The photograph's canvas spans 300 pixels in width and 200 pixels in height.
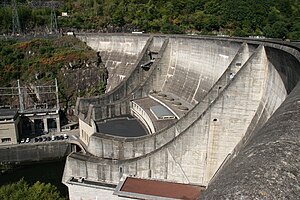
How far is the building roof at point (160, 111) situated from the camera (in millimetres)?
24469

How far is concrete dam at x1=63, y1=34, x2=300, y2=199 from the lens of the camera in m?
3.47

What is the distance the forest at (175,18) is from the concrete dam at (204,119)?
1941 cm

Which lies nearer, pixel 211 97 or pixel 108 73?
pixel 211 97

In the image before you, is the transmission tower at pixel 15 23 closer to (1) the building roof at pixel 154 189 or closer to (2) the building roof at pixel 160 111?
(2) the building roof at pixel 160 111

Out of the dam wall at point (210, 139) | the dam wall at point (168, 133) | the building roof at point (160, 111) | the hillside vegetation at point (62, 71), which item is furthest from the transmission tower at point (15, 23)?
the dam wall at point (210, 139)

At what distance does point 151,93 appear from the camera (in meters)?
30.5

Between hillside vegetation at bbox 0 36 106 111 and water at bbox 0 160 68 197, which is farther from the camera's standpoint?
hillside vegetation at bbox 0 36 106 111

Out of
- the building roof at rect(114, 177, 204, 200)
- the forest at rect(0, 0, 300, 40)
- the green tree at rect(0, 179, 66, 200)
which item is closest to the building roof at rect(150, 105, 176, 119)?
the building roof at rect(114, 177, 204, 200)

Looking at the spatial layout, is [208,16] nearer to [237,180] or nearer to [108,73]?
[108,73]

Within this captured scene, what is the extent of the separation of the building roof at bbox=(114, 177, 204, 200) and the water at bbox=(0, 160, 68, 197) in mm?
9987

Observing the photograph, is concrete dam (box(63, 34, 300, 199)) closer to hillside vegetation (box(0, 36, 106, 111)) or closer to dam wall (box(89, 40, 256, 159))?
dam wall (box(89, 40, 256, 159))

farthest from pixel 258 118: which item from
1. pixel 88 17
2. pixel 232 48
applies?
pixel 88 17

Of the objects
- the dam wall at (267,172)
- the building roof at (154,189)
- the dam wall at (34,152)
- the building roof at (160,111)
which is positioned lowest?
the dam wall at (34,152)

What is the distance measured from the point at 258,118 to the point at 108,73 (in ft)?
86.1
